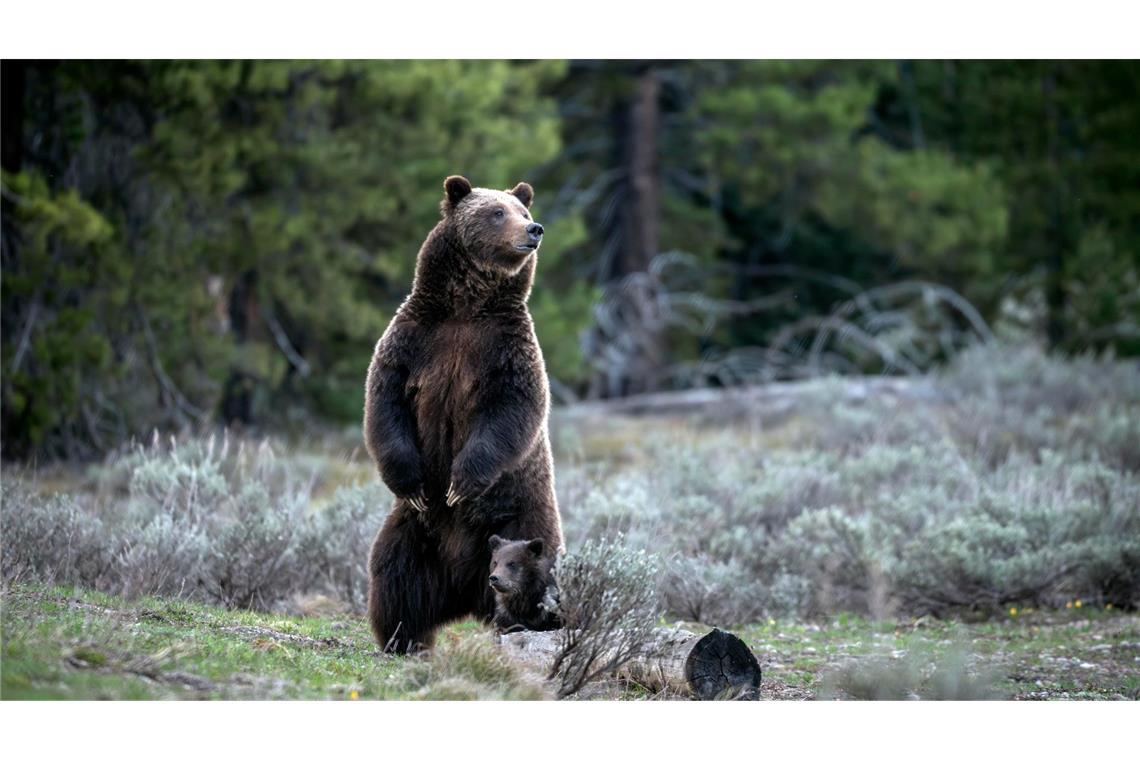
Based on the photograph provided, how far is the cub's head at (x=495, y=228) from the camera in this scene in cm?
603

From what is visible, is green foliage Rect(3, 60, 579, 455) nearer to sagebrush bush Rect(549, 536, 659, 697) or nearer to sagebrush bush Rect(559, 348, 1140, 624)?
sagebrush bush Rect(559, 348, 1140, 624)

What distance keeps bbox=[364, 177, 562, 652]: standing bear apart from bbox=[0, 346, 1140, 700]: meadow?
1.10ft

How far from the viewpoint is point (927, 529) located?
9.47m

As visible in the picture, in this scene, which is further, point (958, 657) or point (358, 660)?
point (958, 657)

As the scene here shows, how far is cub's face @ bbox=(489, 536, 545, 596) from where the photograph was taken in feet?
19.3

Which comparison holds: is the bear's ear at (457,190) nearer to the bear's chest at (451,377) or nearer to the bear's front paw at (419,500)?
the bear's chest at (451,377)

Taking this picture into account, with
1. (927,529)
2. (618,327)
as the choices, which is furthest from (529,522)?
(618,327)

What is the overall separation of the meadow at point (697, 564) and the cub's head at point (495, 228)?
55.4 inches

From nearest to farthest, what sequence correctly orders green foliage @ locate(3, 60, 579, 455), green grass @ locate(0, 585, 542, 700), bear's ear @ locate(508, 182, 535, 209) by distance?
green grass @ locate(0, 585, 542, 700), bear's ear @ locate(508, 182, 535, 209), green foliage @ locate(3, 60, 579, 455)

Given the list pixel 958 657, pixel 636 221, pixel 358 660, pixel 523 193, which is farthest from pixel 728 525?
pixel 636 221

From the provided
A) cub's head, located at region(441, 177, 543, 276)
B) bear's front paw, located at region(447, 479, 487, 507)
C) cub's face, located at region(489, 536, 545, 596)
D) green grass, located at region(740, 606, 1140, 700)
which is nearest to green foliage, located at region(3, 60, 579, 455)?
cub's head, located at region(441, 177, 543, 276)

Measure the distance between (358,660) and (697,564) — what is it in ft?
9.54

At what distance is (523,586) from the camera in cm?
594

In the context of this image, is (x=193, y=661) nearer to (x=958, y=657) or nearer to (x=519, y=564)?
(x=519, y=564)
